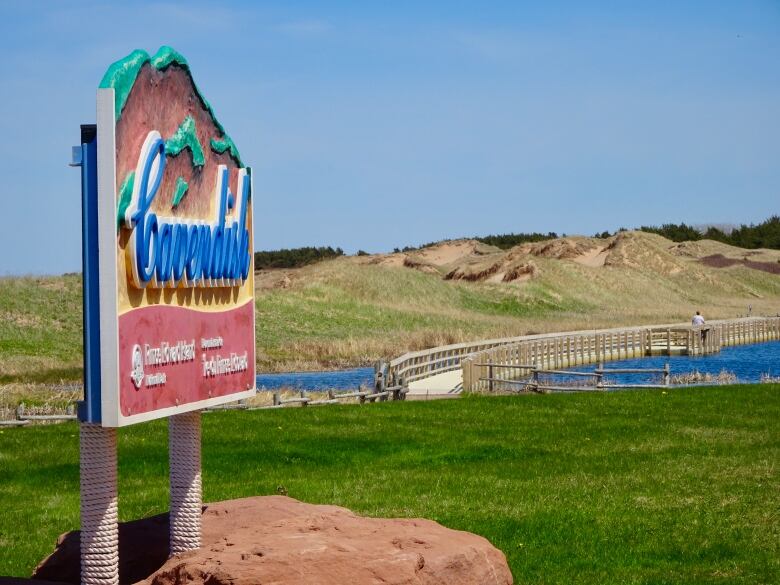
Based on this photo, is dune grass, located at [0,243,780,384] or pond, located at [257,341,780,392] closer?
pond, located at [257,341,780,392]

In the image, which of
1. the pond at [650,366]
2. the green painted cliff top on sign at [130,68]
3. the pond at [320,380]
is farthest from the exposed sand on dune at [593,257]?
the green painted cliff top on sign at [130,68]

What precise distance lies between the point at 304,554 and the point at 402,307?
7523 cm

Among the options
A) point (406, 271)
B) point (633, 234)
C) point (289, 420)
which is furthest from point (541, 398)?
point (633, 234)

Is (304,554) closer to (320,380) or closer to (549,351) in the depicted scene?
(320,380)

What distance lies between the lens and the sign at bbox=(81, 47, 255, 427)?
8109mm

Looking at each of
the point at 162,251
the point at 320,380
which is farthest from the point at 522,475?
the point at 320,380

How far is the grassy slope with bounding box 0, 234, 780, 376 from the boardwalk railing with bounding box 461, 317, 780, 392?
302 inches

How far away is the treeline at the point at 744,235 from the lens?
174 metres

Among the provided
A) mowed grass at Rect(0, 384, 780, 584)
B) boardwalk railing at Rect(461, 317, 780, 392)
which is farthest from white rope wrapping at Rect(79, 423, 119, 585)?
boardwalk railing at Rect(461, 317, 780, 392)

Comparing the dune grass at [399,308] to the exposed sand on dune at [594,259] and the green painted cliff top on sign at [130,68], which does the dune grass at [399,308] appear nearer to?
the exposed sand on dune at [594,259]

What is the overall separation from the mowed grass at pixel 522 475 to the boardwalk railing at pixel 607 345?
33.1ft

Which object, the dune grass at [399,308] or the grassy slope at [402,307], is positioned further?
the grassy slope at [402,307]

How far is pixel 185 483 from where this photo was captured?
9.68 meters

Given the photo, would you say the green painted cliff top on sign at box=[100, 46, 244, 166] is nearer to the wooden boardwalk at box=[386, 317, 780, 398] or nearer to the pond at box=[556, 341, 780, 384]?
the wooden boardwalk at box=[386, 317, 780, 398]
